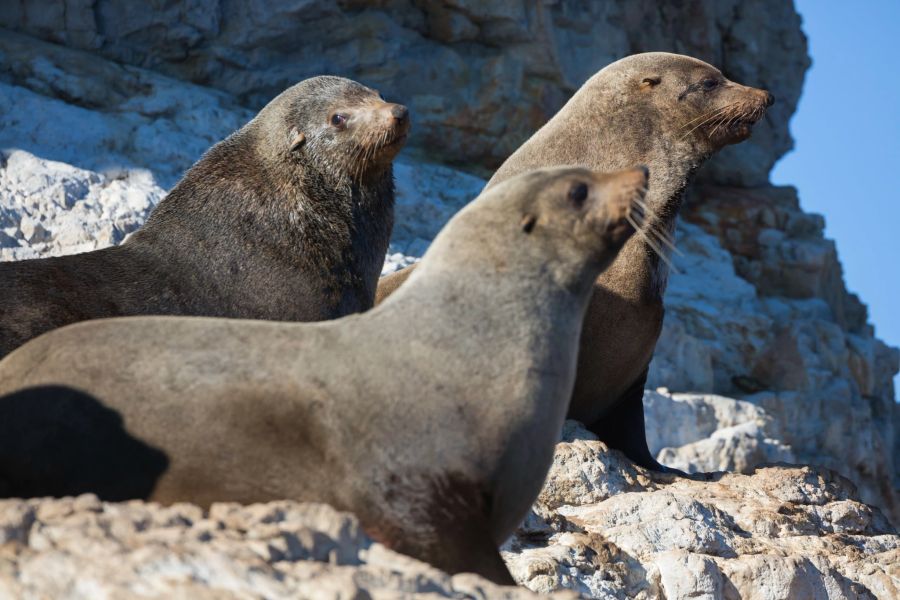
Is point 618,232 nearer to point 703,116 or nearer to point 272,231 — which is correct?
point 272,231

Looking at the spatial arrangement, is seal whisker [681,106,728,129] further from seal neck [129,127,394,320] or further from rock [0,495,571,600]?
rock [0,495,571,600]

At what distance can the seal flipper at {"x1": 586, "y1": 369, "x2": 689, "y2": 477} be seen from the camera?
293 inches

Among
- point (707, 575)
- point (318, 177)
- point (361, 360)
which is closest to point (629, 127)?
point (318, 177)

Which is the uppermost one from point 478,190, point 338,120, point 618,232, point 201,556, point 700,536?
point 478,190

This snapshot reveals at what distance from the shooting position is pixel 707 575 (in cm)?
562

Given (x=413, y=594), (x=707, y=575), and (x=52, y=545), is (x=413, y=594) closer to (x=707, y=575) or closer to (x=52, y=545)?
(x=52, y=545)

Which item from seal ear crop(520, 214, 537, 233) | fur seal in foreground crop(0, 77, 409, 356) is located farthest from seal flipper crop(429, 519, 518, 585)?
fur seal in foreground crop(0, 77, 409, 356)

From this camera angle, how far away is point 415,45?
44.7 ft

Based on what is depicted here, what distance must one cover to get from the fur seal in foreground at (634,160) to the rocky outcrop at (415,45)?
4.75 metres

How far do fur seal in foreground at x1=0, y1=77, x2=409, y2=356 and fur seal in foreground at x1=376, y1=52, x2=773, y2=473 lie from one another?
68cm

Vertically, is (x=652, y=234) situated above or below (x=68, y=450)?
above

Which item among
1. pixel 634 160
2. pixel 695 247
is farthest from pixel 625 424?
pixel 695 247

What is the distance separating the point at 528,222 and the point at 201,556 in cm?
177

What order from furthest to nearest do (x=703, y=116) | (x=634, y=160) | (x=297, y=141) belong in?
(x=703, y=116)
(x=634, y=160)
(x=297, y=141)
